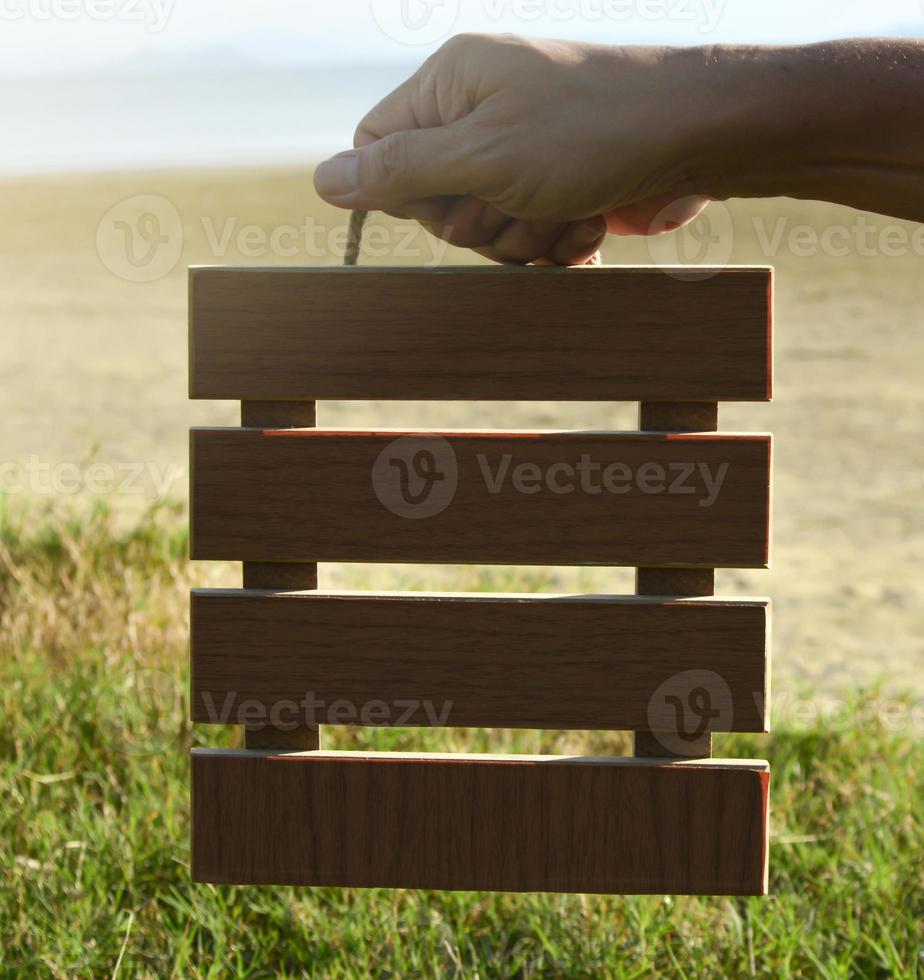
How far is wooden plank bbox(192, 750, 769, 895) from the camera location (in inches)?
64.9

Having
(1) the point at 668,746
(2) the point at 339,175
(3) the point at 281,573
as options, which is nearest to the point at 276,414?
(3) the point at 281,573

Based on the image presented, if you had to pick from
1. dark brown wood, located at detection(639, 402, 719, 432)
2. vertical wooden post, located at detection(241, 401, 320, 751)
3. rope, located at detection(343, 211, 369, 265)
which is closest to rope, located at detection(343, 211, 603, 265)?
rope, located at detection(343, 211, 369, 265)

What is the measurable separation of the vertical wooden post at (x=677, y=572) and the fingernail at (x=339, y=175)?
1.60ft

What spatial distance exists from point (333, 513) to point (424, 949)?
912 mm

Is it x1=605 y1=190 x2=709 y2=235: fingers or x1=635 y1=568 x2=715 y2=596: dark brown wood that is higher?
x1=605 y1=190 x2=709 y2=235: fingers

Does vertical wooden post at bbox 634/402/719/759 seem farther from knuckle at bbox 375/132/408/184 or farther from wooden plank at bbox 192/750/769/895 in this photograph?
knuckle at bbox 375/132/408/184

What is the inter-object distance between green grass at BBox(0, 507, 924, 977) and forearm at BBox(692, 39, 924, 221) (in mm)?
1259

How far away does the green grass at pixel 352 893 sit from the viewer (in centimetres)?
207

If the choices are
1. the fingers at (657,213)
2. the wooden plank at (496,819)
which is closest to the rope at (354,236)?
the fingers at (657,213)

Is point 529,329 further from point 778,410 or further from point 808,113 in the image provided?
point 778,410

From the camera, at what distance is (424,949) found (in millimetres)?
2096

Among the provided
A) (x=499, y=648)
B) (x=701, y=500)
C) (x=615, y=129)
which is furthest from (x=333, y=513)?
(x=615, y=129)

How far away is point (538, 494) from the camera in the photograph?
1.59m

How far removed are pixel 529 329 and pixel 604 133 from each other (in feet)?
0.86
